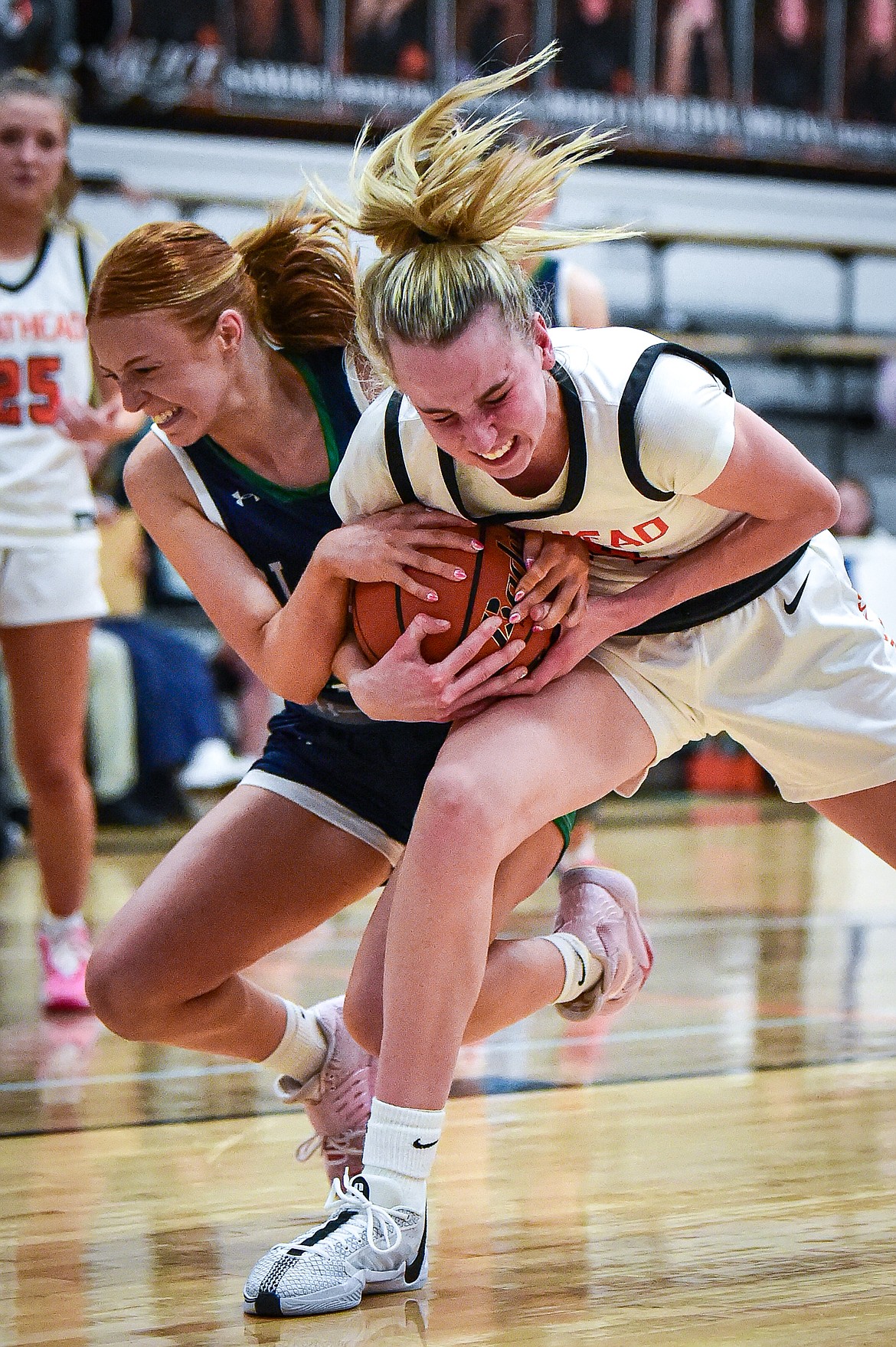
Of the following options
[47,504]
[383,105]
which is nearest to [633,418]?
[47,504]

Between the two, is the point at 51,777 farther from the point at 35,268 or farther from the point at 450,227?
the point at 450,227

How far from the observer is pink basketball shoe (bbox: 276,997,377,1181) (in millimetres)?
2377

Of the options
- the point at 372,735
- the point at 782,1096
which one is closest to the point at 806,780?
the point at 372,735

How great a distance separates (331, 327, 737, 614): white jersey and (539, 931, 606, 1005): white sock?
1.86 feet

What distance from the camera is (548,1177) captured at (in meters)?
2.44

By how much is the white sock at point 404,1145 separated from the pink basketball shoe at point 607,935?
1.82 ft

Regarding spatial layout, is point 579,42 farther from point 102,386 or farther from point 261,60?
point 102,386

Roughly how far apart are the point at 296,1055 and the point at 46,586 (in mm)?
1517

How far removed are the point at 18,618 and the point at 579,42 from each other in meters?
6.08

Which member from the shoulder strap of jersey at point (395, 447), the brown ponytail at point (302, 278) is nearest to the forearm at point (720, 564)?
the shoulder strap of jersey at point (395, 447)

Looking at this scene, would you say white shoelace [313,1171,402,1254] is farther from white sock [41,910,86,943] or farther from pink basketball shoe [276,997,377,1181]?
white sock [41,910,86,943]

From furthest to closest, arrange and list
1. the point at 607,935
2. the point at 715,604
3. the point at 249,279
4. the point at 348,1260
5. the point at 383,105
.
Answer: the point at 383,105 < the point at 607,935 < the point at 249,279 < the point at 715,604 < the point at 348,1260

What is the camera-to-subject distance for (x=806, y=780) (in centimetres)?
230

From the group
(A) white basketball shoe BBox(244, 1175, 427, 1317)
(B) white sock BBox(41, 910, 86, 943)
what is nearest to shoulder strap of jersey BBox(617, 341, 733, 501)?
(A) white basketball shoe BBox(244, 1175, 427, 1317)
